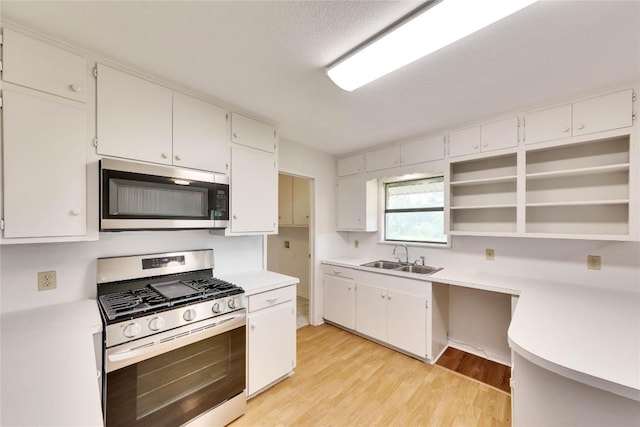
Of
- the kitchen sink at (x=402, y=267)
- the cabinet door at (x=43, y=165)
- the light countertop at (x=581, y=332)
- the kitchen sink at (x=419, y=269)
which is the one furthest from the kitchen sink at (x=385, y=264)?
the cabinet door at (x=43, y=165)

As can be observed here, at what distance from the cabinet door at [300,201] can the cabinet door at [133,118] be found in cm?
234

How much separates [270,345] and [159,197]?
4.73ft

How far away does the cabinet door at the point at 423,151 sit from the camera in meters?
2.69

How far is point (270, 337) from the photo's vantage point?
2055 mm

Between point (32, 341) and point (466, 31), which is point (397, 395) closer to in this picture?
point (32, 341)

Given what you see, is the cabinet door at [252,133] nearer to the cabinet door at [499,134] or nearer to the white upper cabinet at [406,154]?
the white upper cabinet at [406,154]

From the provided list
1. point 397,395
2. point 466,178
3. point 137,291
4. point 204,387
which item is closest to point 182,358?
point 204,387

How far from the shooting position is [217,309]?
→ 1655 millimetres

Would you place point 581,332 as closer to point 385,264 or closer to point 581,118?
point 581,118

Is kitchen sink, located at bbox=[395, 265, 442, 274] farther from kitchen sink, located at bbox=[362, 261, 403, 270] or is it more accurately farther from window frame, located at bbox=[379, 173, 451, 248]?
window frame, located at bbox=[379, 173, 451, 248]

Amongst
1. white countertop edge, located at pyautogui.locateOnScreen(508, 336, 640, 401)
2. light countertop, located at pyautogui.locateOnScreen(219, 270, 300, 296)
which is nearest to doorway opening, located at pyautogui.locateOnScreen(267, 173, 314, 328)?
light countertop, located at pyautogui.locateOnScreen(219, 270, 300, 296)

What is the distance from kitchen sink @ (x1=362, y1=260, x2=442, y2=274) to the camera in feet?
9.14

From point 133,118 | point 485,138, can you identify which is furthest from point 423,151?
point 133,118

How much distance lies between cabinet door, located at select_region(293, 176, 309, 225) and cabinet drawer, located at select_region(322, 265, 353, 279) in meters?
0.85
